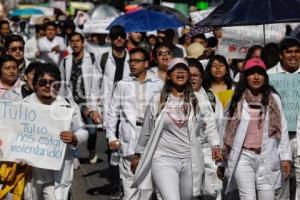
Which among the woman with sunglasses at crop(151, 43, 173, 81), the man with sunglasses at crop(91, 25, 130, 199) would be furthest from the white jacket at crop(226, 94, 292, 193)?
the man with sunglasses at crop(91, 25, 130, 199)

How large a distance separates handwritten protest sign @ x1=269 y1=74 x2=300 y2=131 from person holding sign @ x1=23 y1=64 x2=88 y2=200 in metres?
2.12

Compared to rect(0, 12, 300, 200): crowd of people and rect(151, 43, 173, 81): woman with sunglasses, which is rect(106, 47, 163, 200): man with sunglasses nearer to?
rect(0, 12, 300, 200): crowd of people

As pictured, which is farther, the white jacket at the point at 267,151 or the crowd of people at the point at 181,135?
the white jacket at the point at 267,151

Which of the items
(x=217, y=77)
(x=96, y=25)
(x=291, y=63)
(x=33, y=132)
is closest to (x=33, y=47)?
(x=96, y=25)

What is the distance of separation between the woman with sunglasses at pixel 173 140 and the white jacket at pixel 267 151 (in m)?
0.37

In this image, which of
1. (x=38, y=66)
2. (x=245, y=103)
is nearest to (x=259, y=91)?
(x=245, y=103)

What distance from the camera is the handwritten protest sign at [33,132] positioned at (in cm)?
662

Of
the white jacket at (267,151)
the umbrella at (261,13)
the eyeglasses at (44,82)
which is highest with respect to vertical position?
the umbrella at (261,13)

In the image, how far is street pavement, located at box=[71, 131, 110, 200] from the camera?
9.42 metres

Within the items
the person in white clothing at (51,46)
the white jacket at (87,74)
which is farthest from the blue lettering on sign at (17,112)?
the person in white clothing at (51,46)

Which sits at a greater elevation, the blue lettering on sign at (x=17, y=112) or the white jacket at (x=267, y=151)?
the blue lettering on sign at (x=17, y=112)

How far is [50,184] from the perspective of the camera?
6.69m

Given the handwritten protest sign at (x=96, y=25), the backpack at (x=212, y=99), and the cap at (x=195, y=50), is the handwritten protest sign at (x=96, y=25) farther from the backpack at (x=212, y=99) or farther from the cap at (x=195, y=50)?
the backpack at (x=212, y=99)

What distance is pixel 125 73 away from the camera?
31.8 ft
